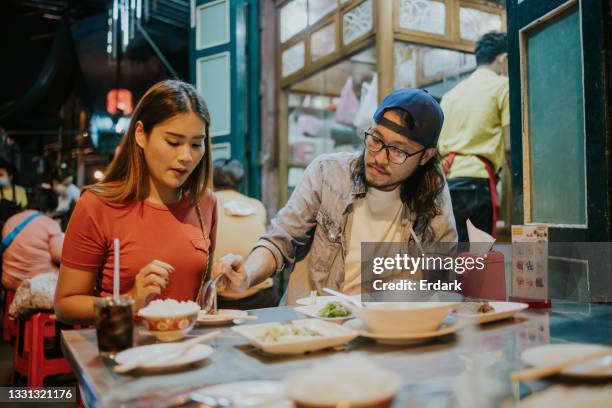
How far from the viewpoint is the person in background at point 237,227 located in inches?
131

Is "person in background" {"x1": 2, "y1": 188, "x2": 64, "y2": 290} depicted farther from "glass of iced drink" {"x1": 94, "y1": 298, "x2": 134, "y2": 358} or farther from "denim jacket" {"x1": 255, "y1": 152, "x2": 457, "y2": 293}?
"glass of iced drink" {"x1": 94, "y1": 298, "x2": 134, "y2": 358}

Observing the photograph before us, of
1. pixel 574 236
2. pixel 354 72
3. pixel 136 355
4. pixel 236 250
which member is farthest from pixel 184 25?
pixel 136 355

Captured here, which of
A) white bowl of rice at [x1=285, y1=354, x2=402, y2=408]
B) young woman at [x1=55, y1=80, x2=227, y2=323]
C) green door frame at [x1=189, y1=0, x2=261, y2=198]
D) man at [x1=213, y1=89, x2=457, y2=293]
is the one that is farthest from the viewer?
green door frame at [x1=189, y1=0, x2=261, y2=198]

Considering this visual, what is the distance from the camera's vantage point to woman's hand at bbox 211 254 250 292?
1517mm

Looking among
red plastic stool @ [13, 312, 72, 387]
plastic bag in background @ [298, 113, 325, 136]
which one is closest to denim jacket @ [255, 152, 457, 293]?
red plastic stool @ [13, 312, 72, 387]

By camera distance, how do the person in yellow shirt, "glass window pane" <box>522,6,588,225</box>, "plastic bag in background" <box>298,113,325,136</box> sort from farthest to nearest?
the person in yellow shirt < "plastic bag in background" <box>298,113,325,136</box> < "glass window pane" <box>522,6,588,225</box>

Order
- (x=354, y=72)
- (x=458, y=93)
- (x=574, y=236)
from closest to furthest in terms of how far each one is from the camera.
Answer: (x=574, y=236), (x=458, y=93), (x=354, y=72)

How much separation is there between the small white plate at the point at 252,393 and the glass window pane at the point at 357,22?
3.86 meters

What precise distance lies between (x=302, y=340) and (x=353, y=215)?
1176 millimetres

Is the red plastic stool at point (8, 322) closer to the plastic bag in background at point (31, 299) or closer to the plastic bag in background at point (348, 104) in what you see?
the plastic bag in background at point (31, 299)

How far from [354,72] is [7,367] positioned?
414 centimetres

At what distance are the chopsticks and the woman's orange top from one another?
4.29 feet

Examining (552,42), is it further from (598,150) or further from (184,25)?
(184,25)

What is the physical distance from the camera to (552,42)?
7.87ft
